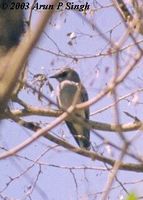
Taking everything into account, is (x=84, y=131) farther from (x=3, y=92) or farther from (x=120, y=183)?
(x=3, y=92)

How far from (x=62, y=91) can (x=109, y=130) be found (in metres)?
2.32

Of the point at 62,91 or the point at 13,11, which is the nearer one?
the point at 13,11

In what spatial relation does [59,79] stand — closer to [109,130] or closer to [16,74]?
[109,130]

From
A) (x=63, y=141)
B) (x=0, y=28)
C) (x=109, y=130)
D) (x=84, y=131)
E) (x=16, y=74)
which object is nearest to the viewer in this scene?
(x=16, y=74)

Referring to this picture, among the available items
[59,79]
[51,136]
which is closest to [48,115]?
[51,136]

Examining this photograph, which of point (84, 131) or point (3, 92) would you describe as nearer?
point (3, 92)

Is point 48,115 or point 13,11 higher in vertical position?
point 13,11

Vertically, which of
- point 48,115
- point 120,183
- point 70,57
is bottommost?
point 120,183

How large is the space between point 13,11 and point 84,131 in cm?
327

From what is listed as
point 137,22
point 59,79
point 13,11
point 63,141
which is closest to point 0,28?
point 13,11

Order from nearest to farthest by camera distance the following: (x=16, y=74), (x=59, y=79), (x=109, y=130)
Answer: (x=16, y=74)
(x=109, y=130)
(x=59, y=79)

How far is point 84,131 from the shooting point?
14.1ft

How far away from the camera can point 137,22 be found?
1820 mm

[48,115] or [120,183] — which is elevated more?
[48,115]
